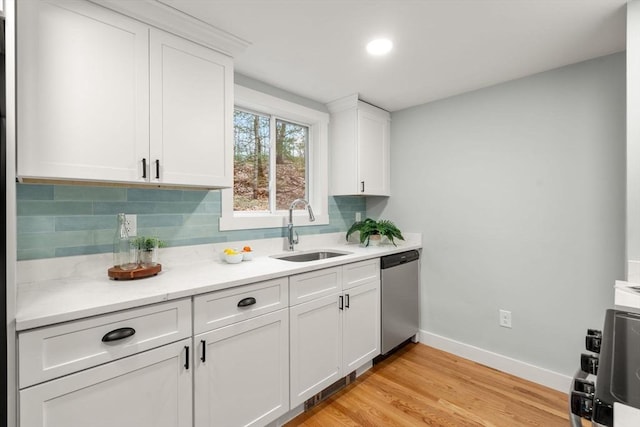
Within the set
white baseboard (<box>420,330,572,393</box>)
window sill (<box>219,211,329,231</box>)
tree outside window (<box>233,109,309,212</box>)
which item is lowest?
white baseboard (<box>420,330,572,393</box>)

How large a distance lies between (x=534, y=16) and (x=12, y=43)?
2282 mm

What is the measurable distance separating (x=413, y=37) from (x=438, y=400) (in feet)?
7.63

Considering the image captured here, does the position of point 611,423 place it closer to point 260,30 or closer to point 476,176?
point 260,30

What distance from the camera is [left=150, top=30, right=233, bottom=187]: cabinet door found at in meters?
1.53

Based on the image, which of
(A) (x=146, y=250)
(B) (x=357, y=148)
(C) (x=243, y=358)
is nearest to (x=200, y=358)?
(C) (x=243, y=358)

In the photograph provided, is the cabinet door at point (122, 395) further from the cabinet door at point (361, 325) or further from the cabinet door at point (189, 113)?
the cabinet door at point (361, 325)

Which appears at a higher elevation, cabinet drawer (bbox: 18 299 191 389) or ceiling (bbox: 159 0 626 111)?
ceiling (bbox: 159 0 626 111)

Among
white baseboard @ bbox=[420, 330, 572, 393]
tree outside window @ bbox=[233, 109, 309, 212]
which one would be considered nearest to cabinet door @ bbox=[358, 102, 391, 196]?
tree outside window @ bbox=[233, 109, 309, 212]

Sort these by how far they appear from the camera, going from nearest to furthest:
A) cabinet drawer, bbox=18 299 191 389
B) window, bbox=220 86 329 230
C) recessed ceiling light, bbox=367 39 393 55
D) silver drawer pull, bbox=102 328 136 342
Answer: cabinet drawer, bbox=18 299 191 389 → silver drawer pull, bbox=102 328 136 342 → recessed ceiling light, bbox=367 39 393 55 → window, bbox=220 86 329 230

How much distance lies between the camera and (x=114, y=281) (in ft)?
4.70

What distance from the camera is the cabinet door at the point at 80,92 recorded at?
1.19m

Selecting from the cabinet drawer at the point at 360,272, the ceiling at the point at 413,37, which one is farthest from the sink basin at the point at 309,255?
the ceiling at the point at 413,37

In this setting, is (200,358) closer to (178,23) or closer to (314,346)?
(314,346)

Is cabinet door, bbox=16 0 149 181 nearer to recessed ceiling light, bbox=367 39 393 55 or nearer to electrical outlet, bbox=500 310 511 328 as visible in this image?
recessed ceiling light, bbox=367 39 393 55
